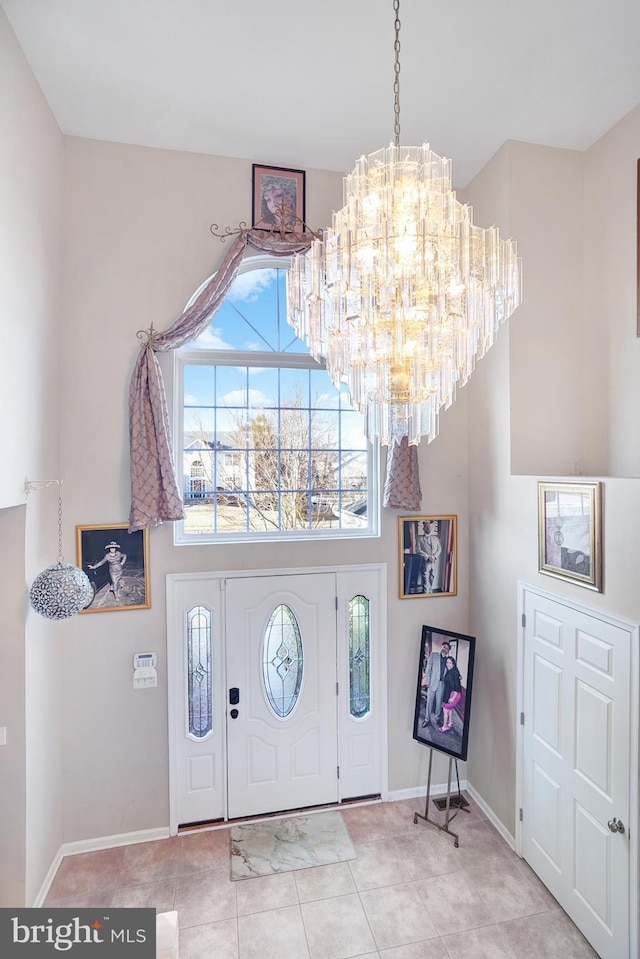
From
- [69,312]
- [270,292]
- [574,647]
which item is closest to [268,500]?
[270,292]

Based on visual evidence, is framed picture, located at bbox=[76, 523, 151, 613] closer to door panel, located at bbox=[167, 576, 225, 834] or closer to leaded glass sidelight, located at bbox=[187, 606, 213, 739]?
door panel, located at bbox=[167, 576, 225, 834]

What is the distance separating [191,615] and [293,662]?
87 centimetres

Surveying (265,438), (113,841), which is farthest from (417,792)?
(265,438)

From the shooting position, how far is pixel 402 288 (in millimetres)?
1824

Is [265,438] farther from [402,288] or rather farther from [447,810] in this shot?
[447,810]

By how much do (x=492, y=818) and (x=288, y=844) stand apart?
151cm

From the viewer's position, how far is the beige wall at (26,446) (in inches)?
98.7

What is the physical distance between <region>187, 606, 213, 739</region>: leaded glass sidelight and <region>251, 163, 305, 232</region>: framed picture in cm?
292

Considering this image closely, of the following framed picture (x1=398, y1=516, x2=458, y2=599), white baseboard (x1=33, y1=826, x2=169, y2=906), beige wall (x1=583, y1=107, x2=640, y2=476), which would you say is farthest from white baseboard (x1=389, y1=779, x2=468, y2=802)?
beige wall (x1=583, y1=107, x2=640, y2=476)

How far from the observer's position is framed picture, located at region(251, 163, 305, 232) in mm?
3602

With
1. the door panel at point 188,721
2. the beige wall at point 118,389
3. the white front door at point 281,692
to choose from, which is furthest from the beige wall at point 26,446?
the white front door at point 281,692

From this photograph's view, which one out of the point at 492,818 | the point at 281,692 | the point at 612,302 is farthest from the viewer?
the point at 281,692

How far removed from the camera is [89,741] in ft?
11.1

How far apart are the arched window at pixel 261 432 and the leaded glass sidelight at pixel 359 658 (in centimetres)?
60
